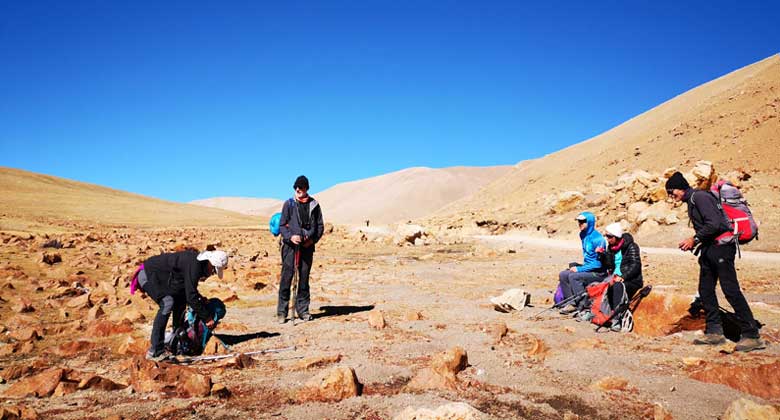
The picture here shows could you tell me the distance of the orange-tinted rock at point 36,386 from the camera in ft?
16.0

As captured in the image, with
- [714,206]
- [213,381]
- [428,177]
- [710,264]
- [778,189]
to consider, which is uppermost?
A: [428,177]

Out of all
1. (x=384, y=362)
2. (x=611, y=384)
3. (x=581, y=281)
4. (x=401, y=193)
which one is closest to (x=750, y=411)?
(x=611, y=384)

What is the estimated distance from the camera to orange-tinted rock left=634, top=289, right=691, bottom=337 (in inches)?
280

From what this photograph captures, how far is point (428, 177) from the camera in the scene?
14812 centimetres

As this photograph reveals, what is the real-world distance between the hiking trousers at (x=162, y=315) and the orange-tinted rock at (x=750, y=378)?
6.23 meters

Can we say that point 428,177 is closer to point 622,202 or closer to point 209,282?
point 622,202

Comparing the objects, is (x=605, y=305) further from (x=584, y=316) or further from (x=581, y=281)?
(x=581, y=281)

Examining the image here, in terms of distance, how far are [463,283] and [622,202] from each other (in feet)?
64.6

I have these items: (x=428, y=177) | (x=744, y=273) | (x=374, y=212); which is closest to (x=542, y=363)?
(x=744, y=273)

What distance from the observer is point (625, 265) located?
7812 mm

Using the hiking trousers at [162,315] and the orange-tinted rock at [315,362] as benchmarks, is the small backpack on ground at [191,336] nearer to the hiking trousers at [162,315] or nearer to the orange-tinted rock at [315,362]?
the hiking trousers at [162,315]

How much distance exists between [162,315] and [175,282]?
44 centimetres

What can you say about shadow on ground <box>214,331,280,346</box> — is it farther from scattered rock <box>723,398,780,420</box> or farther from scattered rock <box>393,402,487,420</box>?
scattered rock <box>723,398,780,420</box>

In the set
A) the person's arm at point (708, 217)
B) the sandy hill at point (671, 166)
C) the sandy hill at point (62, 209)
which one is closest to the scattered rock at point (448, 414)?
the person's arm at point (708, 217)
